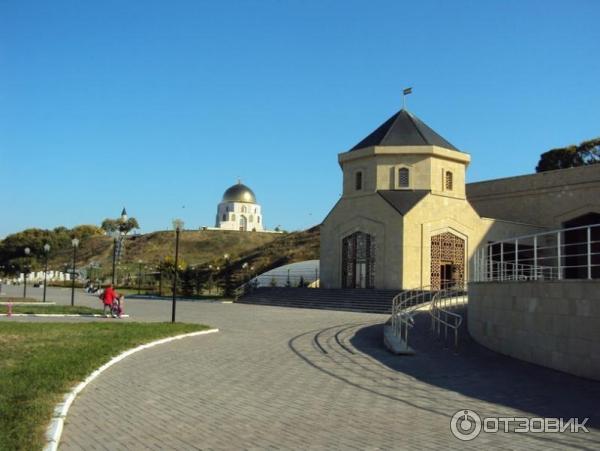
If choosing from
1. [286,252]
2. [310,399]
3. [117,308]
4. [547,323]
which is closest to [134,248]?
[286,252]

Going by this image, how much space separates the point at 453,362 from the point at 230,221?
101m

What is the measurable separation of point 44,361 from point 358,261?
85.6 feet

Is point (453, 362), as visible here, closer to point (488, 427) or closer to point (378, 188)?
point (488, 427)

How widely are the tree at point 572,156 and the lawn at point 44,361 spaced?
52269 mm

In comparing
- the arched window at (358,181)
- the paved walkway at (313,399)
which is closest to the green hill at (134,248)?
the arched window at (358,181)

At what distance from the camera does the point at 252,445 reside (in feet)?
20.2

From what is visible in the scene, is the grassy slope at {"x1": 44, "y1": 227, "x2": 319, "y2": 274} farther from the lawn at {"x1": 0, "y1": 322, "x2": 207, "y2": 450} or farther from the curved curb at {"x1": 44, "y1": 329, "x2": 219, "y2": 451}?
the curved curb at {"x1": 44, "y1": 329, "x2": 219, "y2": 451}

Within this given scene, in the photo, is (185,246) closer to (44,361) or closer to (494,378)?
(44,361)

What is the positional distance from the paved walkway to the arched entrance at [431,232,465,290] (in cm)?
1971

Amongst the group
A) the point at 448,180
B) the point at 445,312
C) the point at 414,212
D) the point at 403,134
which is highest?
the point at 403,134

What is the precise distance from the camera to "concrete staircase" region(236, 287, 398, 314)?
2940 cm

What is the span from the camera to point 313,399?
8.41 meters

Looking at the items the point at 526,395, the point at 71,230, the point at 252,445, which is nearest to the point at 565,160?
the point at 526,395

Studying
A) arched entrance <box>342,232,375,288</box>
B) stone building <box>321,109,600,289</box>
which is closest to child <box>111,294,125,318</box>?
stone building <box>321,109,600,289</box>
